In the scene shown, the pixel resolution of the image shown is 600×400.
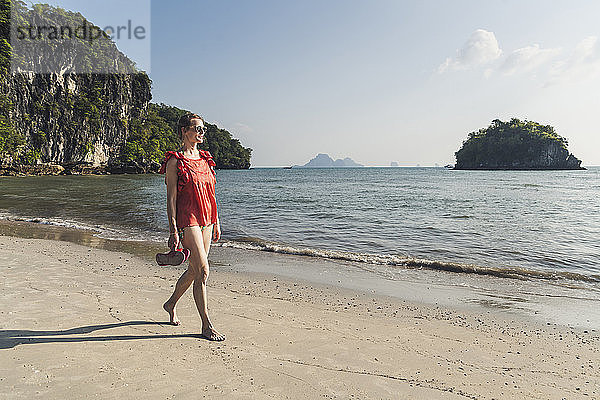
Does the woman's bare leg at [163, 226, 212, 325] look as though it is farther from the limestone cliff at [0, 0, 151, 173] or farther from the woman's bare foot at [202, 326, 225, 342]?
the limestone cliff at [0, 0, 151, 173]

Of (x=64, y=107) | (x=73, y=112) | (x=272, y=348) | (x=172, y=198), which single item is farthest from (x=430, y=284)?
(x=73, y=112)

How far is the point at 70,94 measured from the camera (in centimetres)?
7081

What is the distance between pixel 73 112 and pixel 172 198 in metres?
80.7

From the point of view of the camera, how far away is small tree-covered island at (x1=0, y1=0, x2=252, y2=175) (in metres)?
57.8

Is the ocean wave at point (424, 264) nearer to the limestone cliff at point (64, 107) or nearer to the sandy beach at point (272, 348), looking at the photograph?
the sandy beach at point (272, 348)

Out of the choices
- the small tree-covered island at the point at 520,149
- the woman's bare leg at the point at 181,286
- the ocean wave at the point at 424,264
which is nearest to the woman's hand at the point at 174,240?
the woman's bare leg at the point at 181,286

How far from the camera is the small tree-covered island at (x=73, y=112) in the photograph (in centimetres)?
5775

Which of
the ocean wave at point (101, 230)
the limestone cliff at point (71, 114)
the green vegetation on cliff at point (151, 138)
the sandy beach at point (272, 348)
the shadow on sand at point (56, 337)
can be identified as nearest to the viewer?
the sandy beach at point (272, 348)

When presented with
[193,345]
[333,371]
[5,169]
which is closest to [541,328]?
[333,371]

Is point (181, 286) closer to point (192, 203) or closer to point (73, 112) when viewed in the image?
point (192, 203)

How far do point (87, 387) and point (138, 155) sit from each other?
297 feet

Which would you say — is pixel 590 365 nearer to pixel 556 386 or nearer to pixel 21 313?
pixel 556 386

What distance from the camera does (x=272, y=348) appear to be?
360 cm

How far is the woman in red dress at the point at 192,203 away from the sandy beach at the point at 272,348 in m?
0.61
